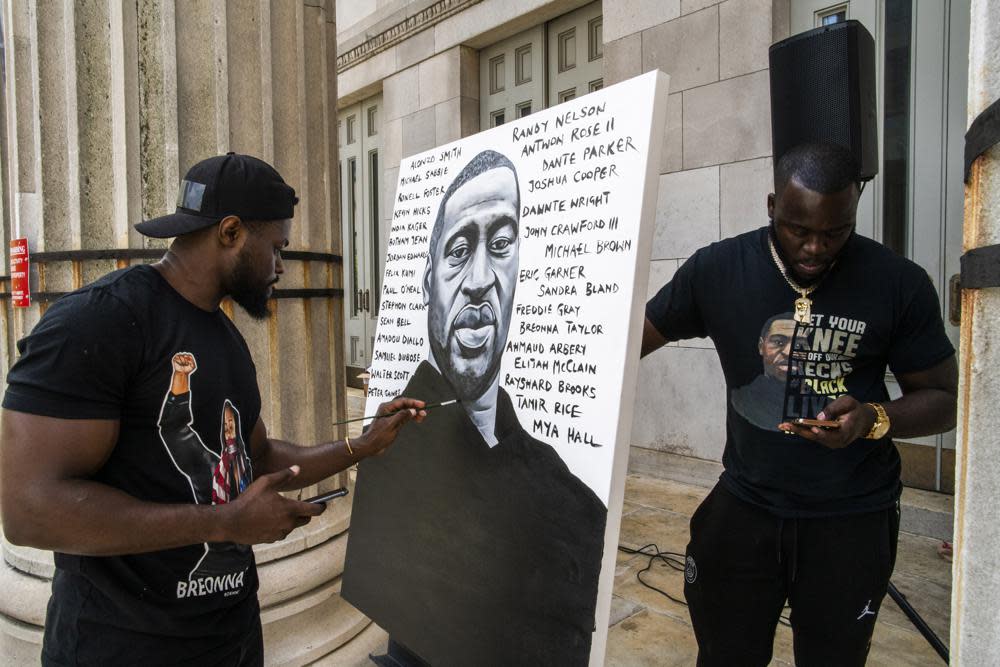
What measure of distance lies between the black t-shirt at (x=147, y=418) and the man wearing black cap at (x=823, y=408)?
4.20 feet

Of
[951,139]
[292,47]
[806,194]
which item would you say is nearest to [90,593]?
[806,194]

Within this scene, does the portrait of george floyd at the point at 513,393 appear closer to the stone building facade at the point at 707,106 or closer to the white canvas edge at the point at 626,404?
the white canvas edge at the point at 626,404

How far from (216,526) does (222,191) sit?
708 millimetres

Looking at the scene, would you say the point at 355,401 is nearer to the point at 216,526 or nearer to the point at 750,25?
the point at 750,25

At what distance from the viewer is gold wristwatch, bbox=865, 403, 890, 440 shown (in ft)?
5.07

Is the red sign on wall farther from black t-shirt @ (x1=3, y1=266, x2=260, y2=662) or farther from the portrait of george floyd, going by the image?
black t-shirt @ (x1=3, y1=266, x2=260, y2=662)

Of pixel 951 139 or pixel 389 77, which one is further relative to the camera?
pixel 389 77

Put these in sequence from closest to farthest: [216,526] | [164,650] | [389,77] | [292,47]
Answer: [216,526] → [164,650] → [292,47] → [389,77]

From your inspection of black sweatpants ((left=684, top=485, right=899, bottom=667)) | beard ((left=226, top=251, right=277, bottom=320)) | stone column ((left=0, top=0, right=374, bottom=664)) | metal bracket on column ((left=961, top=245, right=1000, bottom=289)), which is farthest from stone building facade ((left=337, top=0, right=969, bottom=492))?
beard ((left=226, top=251, right=277, bottom=320))

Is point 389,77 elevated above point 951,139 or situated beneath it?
elevated above

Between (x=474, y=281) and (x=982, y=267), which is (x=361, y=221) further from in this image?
(x=982, y=267)

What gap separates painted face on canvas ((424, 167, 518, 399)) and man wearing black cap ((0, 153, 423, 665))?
656 mm

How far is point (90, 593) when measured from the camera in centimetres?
136

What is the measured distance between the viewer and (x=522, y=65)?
6.05 m
